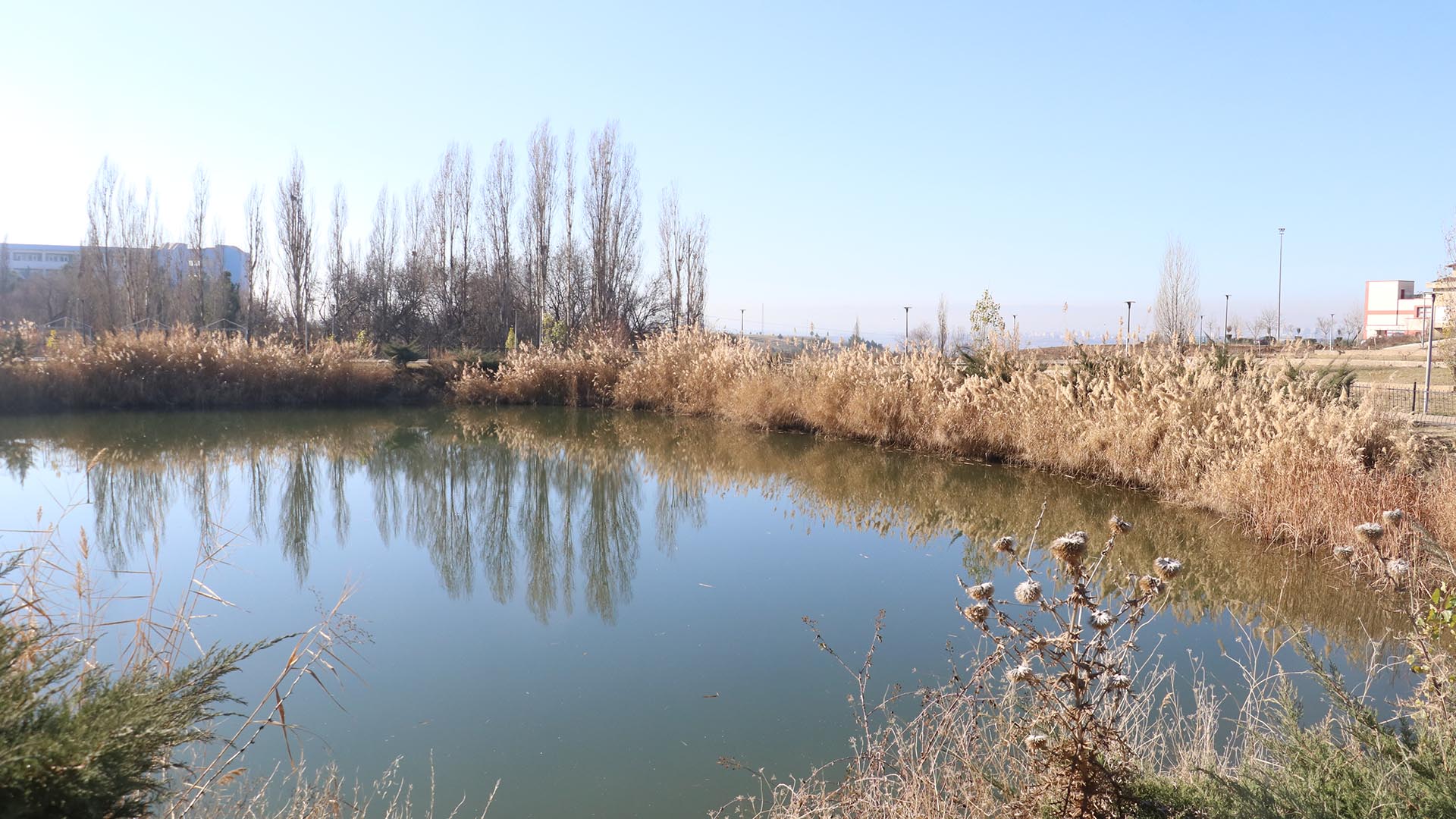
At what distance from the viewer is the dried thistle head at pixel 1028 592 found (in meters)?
1.85

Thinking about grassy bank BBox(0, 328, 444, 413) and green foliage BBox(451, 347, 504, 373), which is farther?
green foliage BBox(451, 347, 504, 373)

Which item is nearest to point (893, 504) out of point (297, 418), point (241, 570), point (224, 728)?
point (241, 570)

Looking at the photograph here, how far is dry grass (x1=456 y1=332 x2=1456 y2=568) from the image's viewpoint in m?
6.75

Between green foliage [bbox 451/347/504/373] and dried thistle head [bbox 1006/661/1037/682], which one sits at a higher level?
green foliage [bbox 451/347/504/373]

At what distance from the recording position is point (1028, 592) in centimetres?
187

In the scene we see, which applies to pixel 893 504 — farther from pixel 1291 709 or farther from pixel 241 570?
A: pixel 1291 709

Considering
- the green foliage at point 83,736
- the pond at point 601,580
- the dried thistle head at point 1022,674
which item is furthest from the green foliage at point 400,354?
the dried thistle head at point 1022,674

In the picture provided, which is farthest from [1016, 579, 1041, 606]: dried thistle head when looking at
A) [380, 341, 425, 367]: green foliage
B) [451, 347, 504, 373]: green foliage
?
[380, 341, 425, 367]: green foliage

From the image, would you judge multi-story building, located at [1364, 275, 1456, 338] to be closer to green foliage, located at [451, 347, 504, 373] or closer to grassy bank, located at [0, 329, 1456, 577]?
grassy bank, located at [0, 329, 1456, 577]

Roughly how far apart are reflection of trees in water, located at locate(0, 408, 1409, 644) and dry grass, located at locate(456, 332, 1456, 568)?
341 mm

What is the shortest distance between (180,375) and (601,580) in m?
12.8

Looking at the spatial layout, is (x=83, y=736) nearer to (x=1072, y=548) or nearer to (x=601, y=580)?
(x=1072, y=548)

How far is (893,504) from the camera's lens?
854 centimetres

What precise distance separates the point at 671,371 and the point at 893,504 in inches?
334
